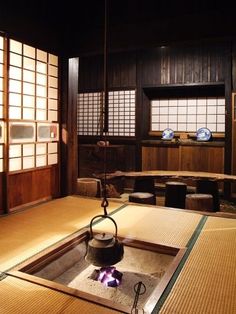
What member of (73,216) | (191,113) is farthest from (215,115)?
(73,216)

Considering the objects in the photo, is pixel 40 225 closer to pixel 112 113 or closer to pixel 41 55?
pixel 41 55

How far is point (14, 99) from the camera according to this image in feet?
15.0

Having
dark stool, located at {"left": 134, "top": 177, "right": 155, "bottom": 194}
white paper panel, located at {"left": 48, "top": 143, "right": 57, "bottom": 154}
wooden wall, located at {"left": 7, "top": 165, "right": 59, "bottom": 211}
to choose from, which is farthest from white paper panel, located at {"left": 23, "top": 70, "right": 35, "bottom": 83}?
dark stool, located at {"left": 134, "top": 177, "right": 155, "bottom": 194}

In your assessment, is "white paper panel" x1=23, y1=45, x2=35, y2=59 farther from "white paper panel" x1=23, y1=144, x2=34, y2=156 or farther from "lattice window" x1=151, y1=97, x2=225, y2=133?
"lattice window" x1=151, y1=97, x2=225, y2=133

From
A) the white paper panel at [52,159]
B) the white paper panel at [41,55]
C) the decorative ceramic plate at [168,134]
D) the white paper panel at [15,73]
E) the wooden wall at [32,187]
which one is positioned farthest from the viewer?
the decorative ceramic plate at [168,134]

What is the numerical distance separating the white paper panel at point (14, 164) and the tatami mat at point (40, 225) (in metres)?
0.67

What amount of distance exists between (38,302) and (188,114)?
771 centimetres

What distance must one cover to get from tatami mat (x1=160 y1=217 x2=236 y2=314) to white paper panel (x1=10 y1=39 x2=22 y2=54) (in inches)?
147

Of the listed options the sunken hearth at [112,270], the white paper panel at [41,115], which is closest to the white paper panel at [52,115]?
the white paper panel at [41,115]

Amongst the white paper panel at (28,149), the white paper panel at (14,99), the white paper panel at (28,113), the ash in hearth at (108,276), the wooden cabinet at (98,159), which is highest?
the white paper panel at (14,99)

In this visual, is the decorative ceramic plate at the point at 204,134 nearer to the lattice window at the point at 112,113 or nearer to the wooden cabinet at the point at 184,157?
the wooden cabinet at the point at 184,157

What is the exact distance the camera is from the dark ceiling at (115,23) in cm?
427

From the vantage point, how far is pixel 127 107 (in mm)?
9352

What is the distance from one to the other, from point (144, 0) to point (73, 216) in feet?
11.3
